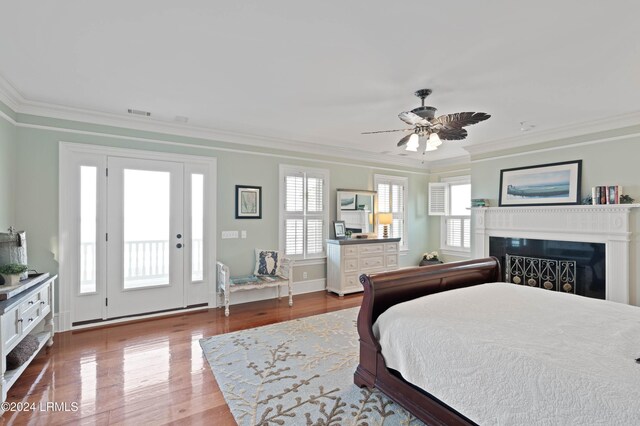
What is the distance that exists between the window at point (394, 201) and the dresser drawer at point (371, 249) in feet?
2.03

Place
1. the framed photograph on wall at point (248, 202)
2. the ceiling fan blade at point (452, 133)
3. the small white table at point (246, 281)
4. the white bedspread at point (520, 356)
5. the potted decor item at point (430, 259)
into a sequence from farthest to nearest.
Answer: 1. the potted decor item at point (430, 259)
2. the framed photograph on wall at point (248, 202)
3. the small white table at point (246, 281)
4. the ceiling fan blade at point (452, 133)
5. the white bedspread at point (520, 356)

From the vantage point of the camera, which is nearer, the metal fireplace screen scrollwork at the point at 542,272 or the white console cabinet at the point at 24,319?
the white console cabinet at the point at 24,319

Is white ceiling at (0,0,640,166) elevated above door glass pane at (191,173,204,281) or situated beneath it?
elevated above

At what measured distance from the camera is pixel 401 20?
6.74 ft

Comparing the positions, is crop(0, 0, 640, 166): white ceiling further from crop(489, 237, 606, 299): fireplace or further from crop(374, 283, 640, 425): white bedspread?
crop(374, 283, 640, 425): white bedspread

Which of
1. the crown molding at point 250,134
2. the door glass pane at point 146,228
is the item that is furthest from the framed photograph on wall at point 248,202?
the door glass pane at point 146,228

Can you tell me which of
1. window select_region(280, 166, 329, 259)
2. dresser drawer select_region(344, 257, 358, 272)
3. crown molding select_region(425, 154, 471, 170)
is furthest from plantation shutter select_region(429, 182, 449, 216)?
window select_region(280, 166, 329, 259)

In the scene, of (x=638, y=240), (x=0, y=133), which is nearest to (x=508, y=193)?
A: (x=638, y=240)

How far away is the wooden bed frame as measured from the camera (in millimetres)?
1992

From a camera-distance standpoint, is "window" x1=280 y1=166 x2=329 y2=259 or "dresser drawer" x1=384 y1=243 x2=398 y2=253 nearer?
"window" x1=280 y1=166 x2=329 y2=259

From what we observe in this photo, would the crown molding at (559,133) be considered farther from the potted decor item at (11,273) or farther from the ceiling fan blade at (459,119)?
the potted decor item at (11,273)

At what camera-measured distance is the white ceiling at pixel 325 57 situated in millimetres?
1985

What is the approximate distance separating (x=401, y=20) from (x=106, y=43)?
6.93ft

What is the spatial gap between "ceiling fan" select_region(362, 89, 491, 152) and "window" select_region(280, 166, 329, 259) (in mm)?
2446
